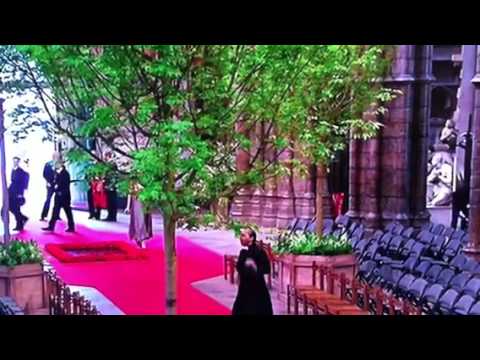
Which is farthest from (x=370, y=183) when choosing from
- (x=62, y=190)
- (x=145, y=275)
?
(x=62, y=190)


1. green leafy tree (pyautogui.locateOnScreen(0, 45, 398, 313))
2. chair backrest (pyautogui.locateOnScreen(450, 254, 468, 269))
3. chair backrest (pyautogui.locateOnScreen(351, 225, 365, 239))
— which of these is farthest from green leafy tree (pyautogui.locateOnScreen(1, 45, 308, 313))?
chair backrest (pyautogui.locateOnScreen(351, 225, 365, 239))

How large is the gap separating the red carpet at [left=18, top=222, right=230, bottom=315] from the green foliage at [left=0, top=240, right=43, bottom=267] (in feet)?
4.96

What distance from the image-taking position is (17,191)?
1588cm

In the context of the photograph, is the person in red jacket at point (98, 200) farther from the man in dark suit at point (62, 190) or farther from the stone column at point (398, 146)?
the stone column at point (398, 146)

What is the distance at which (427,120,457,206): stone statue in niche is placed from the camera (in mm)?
21500

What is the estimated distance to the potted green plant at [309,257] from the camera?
34.2ft

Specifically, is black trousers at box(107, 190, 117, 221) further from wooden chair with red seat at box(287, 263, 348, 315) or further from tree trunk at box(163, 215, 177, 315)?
tree trunk at box(163, 215, 177, 315)

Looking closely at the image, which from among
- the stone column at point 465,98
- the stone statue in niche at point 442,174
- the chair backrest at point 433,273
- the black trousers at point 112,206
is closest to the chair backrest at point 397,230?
the chair backrest at point 433,273
